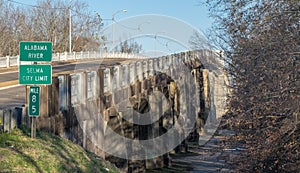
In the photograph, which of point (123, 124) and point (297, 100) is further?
point (123, 124)

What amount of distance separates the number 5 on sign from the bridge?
1.66 feet

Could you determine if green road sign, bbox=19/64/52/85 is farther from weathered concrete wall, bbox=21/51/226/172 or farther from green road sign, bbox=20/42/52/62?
weathered concrete wall, bbox=21/51/226/172

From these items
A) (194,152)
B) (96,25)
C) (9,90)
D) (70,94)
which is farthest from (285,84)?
(96,25)

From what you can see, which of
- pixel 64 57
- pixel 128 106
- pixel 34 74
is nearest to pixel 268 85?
pixel 34 74

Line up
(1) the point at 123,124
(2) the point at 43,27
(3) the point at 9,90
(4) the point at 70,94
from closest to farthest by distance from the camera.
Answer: (4) the point at 70,94 → (3) the point at 9,90 → (1) the point at 123,124 → (2) the point at 43,27

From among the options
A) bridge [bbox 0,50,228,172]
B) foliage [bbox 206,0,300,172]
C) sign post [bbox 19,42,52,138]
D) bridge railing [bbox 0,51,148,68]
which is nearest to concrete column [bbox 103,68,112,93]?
bridge [bbox 0,50,228,172]

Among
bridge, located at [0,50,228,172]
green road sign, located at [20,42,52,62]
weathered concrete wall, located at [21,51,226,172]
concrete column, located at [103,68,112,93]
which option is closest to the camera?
green road sign, located at [20,42,52,62]

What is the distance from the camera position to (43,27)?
71.6 m

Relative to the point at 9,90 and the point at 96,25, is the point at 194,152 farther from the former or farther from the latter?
the point at 96,25

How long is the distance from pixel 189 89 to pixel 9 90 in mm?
26298

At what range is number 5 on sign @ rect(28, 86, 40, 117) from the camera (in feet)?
34.0

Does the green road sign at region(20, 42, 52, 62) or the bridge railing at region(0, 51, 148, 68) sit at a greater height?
the bridge railing at region(0, 51, 148, 68)

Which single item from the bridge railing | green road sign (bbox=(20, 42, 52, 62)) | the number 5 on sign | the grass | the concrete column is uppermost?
the bridge railing

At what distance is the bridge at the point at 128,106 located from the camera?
1352 centimetres
